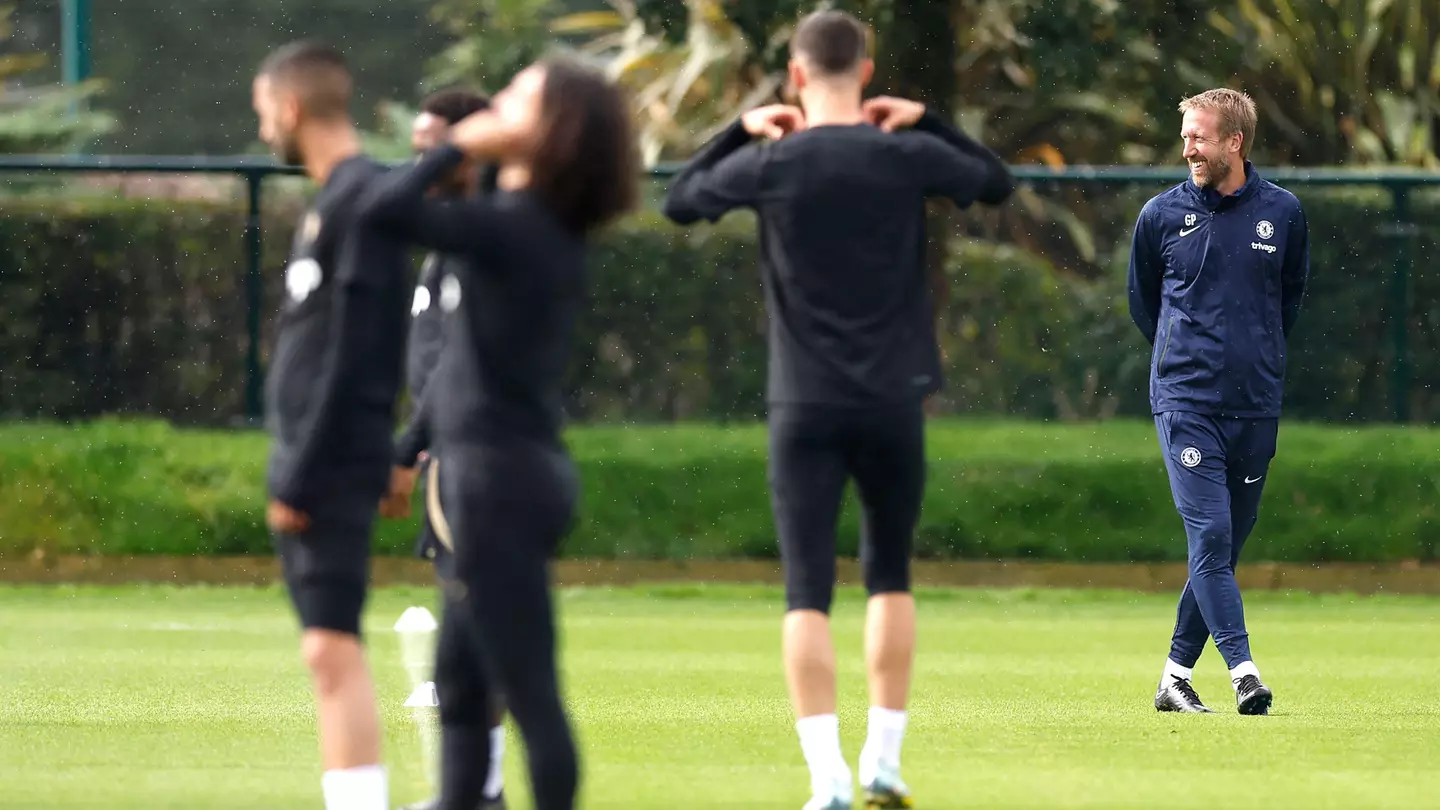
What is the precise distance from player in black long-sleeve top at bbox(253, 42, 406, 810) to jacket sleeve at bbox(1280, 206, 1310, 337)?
451 centimetres

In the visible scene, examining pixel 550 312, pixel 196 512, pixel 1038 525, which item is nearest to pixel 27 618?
pixel 196 512

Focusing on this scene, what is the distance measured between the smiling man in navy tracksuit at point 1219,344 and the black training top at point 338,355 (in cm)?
427

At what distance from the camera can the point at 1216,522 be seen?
923 cm

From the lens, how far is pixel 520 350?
5.29m

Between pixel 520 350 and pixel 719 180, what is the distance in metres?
1.56

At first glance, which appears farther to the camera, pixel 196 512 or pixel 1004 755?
pixel 196 512

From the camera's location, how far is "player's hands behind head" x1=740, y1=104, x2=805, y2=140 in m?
6.72

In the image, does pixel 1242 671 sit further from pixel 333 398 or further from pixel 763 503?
pixel 763 503

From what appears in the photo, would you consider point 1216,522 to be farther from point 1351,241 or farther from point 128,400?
point 128,400

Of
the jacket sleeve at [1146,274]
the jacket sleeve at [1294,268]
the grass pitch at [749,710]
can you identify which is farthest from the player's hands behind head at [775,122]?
the jacket sleeve at [1294,268]

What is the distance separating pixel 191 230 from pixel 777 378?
1115cm

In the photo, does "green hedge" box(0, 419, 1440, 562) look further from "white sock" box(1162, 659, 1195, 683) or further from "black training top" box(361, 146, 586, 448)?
"black training top" box(361, 146, 586, 448)

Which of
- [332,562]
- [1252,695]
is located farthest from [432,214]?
[1252,695]

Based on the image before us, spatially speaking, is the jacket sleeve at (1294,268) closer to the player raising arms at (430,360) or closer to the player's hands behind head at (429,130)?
the player raising arms at (430,360)
